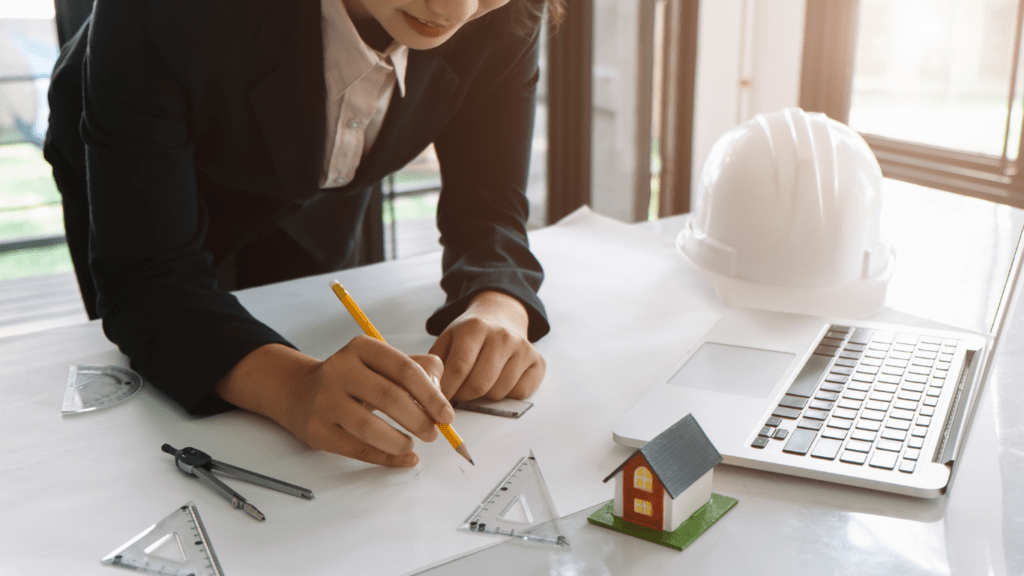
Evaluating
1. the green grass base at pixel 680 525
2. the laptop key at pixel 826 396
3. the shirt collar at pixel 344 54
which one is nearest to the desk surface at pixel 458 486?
the green grass base at pixel 680 525

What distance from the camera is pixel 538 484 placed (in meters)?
0.62

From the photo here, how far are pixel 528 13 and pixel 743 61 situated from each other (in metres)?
1.90

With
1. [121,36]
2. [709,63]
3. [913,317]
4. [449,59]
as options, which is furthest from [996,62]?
[121,36]

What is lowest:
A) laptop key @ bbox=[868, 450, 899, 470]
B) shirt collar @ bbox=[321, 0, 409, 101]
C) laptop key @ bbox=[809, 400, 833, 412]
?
laptop key @ bbox=[809, 400, 833, 412]

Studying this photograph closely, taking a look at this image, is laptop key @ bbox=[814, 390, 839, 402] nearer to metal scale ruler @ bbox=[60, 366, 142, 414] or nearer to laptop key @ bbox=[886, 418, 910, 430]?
laptop key @ bbox=[886, 418, 910, 430]

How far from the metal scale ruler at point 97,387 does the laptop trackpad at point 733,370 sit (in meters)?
0.51

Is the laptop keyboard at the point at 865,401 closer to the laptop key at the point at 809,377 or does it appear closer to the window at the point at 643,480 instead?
the laptop key at the point at 809,377

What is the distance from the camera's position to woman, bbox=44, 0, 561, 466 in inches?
27.3

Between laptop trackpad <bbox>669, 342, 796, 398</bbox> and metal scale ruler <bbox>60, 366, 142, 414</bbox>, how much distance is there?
1.66ft

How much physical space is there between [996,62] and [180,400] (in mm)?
2416

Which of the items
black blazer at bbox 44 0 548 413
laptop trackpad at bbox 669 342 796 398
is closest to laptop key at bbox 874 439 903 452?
laptop trackpad at bbox 669 342 796 398

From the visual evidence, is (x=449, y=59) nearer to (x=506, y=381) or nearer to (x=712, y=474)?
(x=506, y=381)

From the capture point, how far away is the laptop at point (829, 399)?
0.61 metres

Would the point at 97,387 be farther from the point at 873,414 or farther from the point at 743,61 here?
the point at 743,61
